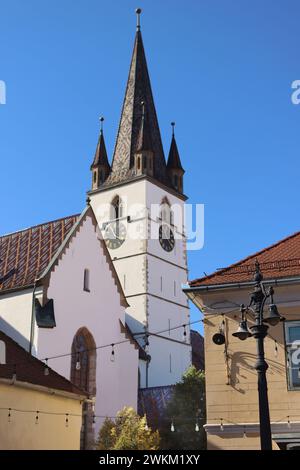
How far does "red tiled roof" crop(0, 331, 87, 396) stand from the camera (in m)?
19.2

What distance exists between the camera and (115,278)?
30.2 meters

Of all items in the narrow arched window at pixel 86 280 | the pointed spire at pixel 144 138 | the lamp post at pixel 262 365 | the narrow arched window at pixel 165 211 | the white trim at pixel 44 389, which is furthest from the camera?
the pointed spire at pixel 144 138

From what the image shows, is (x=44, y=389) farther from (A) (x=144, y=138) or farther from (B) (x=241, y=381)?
Answer: (A) (x=144, y=138)

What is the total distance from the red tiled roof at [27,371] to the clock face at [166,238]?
78.7ft

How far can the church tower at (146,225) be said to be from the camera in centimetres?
4131

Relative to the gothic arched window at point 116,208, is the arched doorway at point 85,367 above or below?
below

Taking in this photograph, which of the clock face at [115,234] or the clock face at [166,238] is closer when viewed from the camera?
the clock face at [115,234]

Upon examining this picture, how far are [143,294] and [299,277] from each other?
28530 millimetres

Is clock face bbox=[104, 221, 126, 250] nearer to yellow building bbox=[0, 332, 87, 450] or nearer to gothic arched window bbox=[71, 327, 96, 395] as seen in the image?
gothic arched window bbox=[71, 327, 96, 395]

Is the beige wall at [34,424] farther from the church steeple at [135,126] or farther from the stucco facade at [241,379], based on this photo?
the church steeple at [135,126]

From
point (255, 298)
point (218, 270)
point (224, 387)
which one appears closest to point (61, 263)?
point (218, 270)

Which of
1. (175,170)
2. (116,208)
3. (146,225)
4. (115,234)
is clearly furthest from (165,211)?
(175,170)

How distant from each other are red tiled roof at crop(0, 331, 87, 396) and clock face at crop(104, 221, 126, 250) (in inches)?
919

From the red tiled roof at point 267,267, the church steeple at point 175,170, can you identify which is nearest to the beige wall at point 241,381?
the red tiled roof at point 267,267
